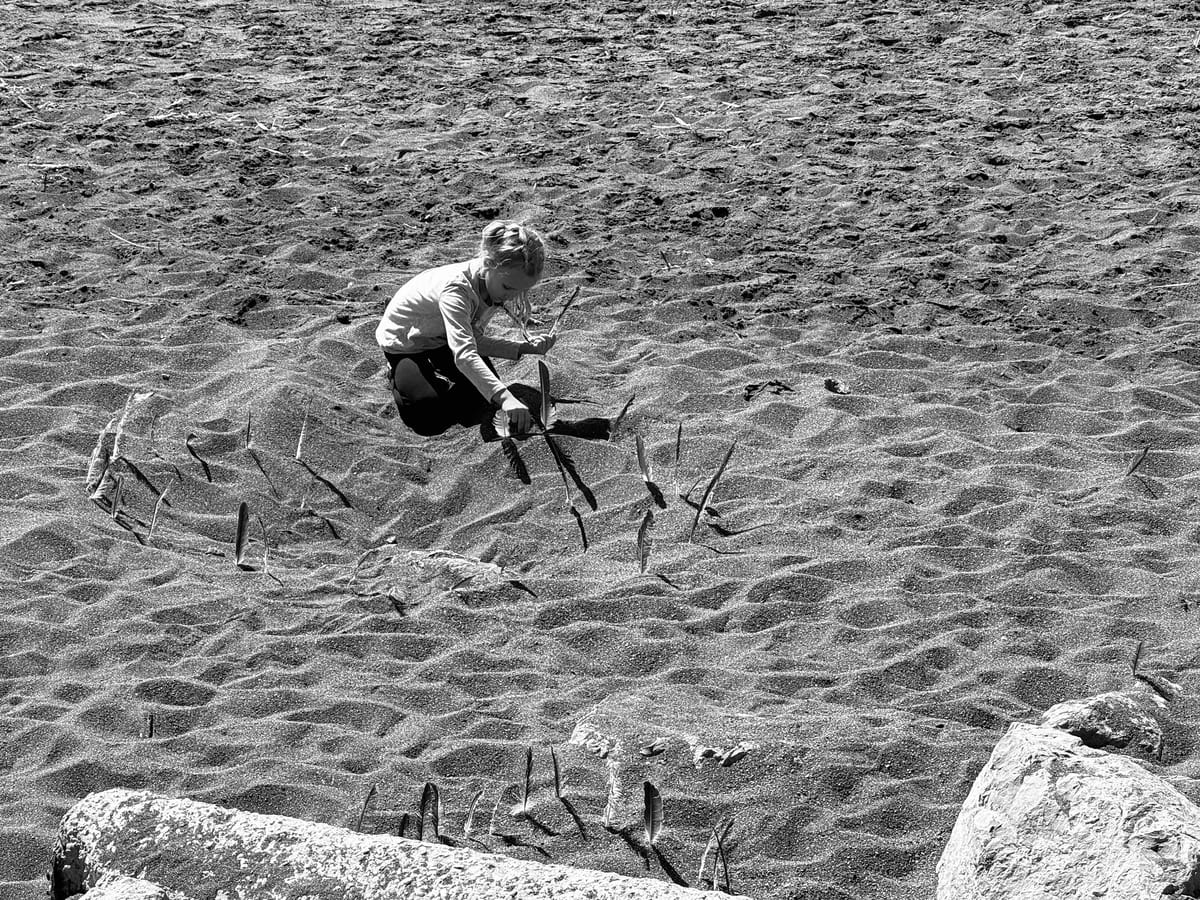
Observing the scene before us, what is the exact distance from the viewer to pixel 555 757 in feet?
11.7

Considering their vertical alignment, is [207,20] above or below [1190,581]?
above

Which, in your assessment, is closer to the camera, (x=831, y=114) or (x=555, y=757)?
(x=555, y=757)

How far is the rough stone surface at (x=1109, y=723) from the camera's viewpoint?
368 cm

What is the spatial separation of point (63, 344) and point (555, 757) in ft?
12.0

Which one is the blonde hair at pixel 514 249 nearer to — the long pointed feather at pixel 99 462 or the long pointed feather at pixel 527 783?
the long pointed feather at pixel 99 462

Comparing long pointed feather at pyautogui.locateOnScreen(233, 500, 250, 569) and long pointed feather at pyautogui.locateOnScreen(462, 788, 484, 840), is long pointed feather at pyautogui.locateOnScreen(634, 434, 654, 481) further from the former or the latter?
long pointed feather at pyautogui.locateOnScreen(462, 788, 484, 840)

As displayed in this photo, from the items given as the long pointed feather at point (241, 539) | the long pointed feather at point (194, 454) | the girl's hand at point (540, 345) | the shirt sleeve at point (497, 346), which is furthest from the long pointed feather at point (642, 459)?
the long pointed feather at point (194, 454)

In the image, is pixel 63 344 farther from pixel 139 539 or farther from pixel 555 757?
pixel 555 757

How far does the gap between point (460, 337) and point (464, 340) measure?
2cm

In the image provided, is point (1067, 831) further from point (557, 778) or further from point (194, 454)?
point (194, 454)

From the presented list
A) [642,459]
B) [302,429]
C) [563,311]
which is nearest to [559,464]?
[642,459]

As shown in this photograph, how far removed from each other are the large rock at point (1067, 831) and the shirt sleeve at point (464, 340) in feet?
10.0

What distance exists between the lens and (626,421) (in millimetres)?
5684

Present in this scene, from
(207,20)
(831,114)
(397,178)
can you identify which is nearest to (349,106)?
(397,178)
